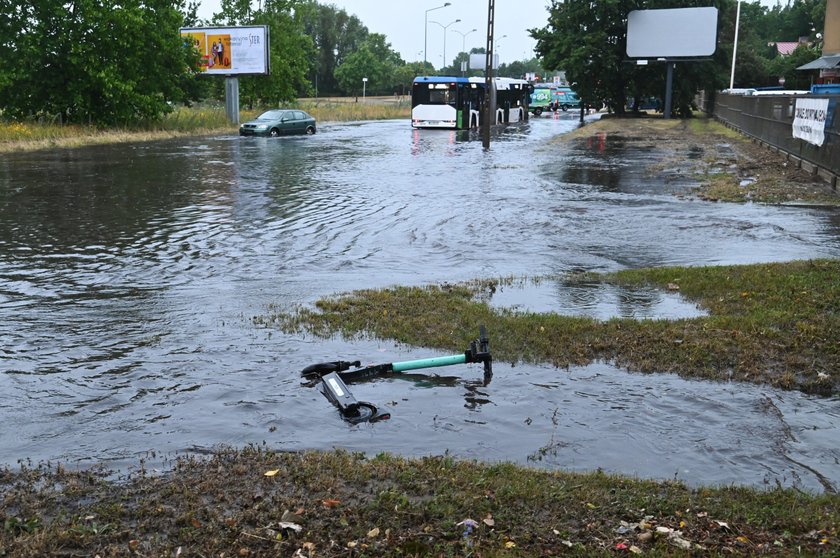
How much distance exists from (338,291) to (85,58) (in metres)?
33.2

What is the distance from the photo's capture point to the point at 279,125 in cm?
4312

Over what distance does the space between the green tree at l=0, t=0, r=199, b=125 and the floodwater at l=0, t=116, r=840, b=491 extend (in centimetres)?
1733

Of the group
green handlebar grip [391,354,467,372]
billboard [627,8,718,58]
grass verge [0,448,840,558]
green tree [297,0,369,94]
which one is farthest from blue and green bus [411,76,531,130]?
green tree [297,0,369,94]

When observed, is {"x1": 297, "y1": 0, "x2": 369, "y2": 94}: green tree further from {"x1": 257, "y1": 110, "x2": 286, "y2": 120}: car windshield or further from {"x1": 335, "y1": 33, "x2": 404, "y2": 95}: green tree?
{"x1": 257, "y1": 110, "x2": 286, "y2": 120}: car windshield

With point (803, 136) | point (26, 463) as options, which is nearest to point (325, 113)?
point (803, 136)

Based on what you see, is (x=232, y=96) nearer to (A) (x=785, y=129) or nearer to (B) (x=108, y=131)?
(B) (x=108, y=131)

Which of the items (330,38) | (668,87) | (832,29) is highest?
(330,38)

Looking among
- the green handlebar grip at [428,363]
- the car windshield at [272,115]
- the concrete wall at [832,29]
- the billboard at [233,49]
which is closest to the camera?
the green handlebar grip at [428,363]

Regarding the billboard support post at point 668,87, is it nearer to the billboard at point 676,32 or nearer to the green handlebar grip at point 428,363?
the billboard at point 676,32

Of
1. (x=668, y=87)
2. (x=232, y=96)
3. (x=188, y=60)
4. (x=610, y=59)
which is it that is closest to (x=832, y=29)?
(x=668, y=87)

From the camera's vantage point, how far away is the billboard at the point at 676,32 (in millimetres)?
55969

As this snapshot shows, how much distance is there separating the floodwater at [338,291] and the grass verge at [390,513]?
0.55 meters

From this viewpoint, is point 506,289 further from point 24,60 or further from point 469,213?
point 24,60

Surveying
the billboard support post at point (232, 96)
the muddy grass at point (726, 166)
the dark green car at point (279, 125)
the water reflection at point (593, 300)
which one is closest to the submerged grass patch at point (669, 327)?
the water reflection at point (593, 300)
